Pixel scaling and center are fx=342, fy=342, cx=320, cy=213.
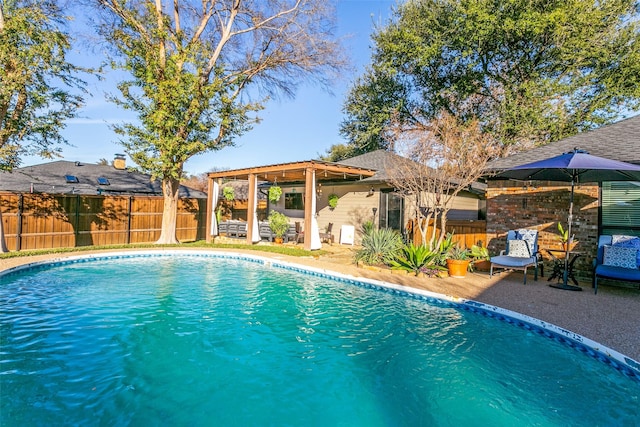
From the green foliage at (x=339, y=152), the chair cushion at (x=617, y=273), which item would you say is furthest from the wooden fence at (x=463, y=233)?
the green foliage at (x=339, y=152)

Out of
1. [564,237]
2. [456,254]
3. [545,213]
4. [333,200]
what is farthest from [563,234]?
[333,200]

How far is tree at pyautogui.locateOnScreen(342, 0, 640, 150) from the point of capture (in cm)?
1568

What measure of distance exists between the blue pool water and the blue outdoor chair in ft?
8.44

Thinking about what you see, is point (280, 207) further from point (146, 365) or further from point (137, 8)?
point (146, 365)

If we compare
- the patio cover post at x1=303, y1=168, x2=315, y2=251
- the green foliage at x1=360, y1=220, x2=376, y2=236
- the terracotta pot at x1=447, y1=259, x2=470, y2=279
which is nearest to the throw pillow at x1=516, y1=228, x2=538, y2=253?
the terracotta pot at x1=447, y1=259, x2=470, y2=279

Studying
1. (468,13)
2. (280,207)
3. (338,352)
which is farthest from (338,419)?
(468,13)

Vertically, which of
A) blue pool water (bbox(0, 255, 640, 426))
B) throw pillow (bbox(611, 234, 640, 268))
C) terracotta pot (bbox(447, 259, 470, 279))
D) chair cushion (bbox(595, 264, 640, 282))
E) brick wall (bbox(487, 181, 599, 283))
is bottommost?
blue pool water (bbox(0, 255, 640, 426))

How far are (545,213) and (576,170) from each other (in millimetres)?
2221

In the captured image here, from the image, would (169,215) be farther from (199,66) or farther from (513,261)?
(513,261)

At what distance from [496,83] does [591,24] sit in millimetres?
4427

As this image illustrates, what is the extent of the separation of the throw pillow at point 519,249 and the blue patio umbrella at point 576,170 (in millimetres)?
1085

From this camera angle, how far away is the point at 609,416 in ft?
10.8

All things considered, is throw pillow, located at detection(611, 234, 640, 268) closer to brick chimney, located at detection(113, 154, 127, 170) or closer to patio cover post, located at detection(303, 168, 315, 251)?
patio cover post, located at detection(303, 168, 315, 251)

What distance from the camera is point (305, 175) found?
15000mm
